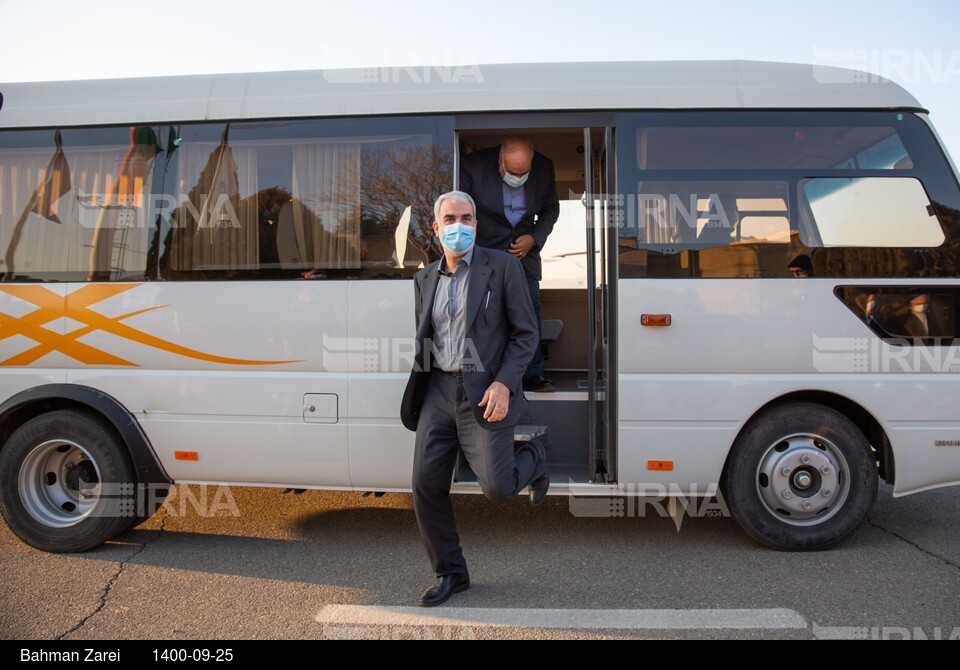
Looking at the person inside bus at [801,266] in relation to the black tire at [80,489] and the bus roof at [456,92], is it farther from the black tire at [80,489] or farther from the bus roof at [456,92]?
the black tire at [80,489]

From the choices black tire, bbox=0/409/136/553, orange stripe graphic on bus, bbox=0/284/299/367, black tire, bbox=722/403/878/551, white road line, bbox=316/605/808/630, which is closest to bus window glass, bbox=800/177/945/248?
black tire, bbox=722/403/878/551

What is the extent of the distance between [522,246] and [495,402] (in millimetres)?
1690

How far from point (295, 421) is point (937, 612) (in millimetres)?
3895

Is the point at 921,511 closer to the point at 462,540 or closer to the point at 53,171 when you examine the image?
the point at 462,540

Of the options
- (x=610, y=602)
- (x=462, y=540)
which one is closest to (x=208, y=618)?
(x=462, y=540)

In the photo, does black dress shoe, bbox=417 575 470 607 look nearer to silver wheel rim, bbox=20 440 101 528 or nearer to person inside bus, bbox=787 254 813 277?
silver wheel rim, bbox=20 440 101 528

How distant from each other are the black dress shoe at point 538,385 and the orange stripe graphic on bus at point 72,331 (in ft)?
7.68

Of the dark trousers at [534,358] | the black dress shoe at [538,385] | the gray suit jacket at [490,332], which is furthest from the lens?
the dark trousers at [534,358]

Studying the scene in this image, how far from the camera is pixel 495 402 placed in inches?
144

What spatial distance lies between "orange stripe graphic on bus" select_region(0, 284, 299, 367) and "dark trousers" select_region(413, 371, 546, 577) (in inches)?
75.3

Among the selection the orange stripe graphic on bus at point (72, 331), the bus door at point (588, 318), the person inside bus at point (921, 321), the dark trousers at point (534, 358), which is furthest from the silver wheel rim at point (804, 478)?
the orange stripe graphic on bus at point (72, 331)

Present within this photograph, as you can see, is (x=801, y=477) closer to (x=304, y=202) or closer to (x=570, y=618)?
(x=570, y=618)

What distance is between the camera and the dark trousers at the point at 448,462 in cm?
376

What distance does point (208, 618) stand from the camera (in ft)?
12.3
